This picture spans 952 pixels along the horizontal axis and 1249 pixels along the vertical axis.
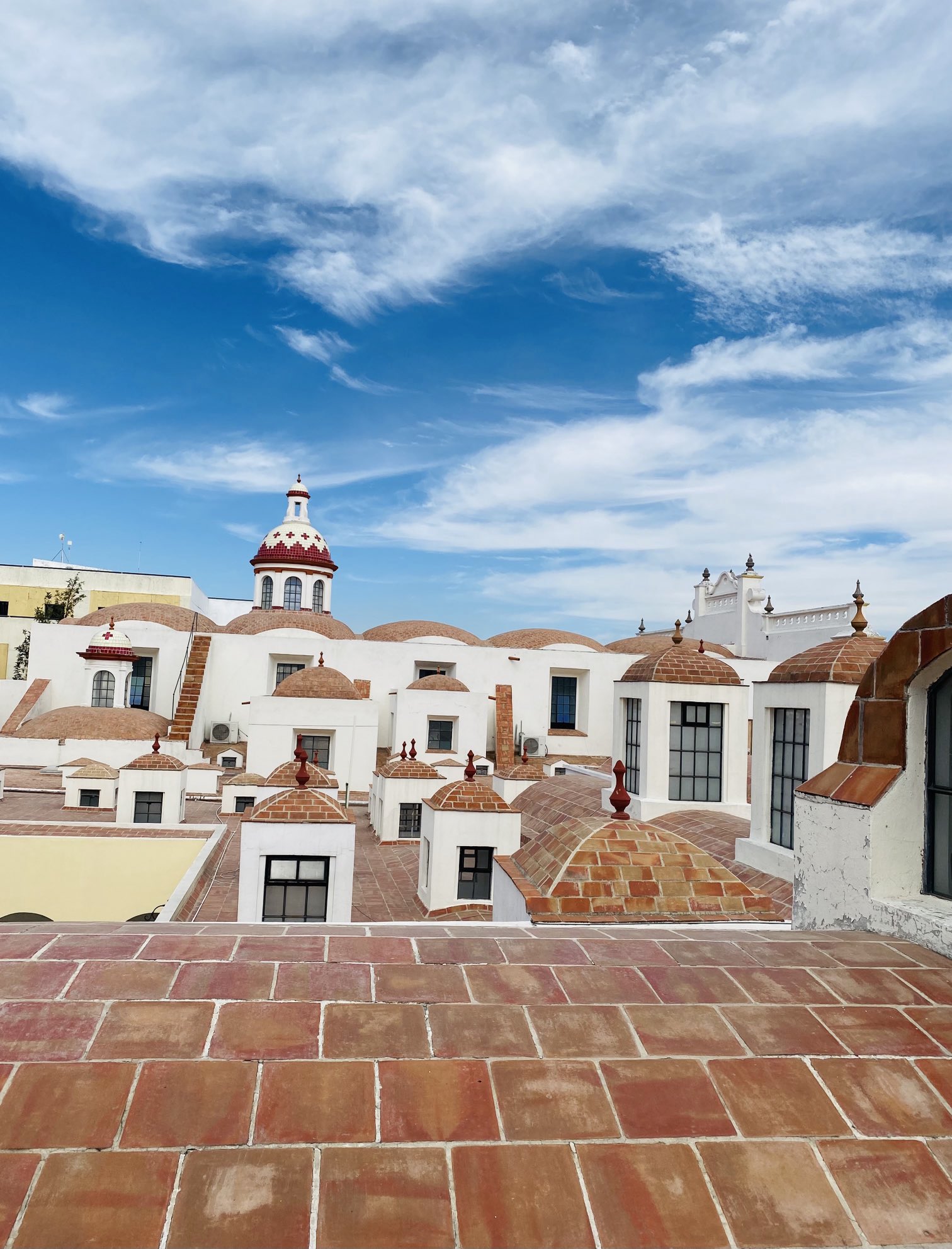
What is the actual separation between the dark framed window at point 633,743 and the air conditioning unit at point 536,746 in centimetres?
1405

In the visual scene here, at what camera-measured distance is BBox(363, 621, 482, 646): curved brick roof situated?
29.5m

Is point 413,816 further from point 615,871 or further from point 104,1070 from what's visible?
point 104,1070

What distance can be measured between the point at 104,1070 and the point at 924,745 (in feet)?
9.61

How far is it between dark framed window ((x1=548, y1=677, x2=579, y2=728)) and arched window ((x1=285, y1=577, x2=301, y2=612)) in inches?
381

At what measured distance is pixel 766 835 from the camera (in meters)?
8.78

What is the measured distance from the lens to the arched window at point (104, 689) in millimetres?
24453

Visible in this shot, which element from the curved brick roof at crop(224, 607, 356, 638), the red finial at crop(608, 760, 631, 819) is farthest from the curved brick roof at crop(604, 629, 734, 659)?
the red finial at crop(608, 760, 631, 819)

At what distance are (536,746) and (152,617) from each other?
1261 cm

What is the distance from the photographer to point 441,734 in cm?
2372

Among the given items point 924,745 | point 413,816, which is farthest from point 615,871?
point 413,816

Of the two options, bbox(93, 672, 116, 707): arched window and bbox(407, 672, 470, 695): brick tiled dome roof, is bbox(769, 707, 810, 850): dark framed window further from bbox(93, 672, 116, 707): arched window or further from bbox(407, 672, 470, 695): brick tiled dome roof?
bbox(93, 672, 116, 707): arched window

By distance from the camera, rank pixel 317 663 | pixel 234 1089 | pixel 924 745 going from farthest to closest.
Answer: pixel 317 663
pixel 924 745
pixel 234 1089

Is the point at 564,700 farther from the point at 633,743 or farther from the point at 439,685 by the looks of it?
the point at 633,743

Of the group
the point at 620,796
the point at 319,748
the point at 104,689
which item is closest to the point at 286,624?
the point at 104,689
